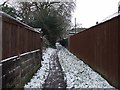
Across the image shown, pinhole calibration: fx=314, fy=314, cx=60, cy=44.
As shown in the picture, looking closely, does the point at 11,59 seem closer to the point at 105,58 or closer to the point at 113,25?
the point at 113,25

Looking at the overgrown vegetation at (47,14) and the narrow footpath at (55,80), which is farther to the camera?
the overgrown vegetation at (47,14)

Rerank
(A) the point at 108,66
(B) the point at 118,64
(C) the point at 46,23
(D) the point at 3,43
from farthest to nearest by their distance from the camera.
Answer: (C) the point at 46,23, (A) the point at 108,66, (B) the point at 118,64, (D) the point at 3,43

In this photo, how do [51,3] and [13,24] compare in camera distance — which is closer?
[13,24]

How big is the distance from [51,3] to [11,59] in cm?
3913

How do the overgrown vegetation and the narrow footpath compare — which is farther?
the overgrown vegetation

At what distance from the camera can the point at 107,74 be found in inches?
384

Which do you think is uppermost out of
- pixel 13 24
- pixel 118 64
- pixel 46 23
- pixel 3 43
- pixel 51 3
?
pixel 51 3

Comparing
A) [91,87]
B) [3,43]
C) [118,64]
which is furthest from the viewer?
[91,87]

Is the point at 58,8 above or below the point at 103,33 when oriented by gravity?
above

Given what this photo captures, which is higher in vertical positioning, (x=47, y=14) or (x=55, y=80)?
(x=47, y=14)

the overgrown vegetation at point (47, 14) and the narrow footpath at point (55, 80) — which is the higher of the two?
the overgrown vegetation at point (47, 14)

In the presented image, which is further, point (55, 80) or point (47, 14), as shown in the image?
point (47, 14)

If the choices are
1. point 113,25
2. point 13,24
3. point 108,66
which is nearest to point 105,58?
point 108,66

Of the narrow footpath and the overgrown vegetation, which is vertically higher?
the overgrown vegetation
